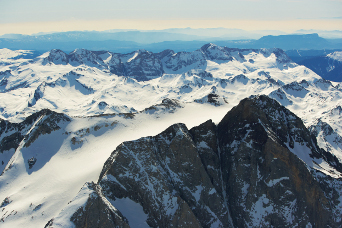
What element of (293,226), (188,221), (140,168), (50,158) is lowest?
(293,226)

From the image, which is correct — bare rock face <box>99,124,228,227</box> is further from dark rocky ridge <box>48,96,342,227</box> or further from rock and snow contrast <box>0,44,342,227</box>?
rock and snow contrast <box>0,44,342,227</box>

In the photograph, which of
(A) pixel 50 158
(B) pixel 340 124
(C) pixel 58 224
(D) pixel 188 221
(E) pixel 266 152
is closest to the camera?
(C) pixel 58 224

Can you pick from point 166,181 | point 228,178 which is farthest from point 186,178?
point 228,178

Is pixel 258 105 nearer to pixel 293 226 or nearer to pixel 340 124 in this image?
pixel 293 226

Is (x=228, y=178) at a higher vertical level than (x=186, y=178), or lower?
lower

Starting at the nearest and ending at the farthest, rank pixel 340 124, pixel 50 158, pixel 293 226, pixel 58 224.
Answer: pixel 58 224, pixel 293 226, pixel 50 158, pixel 340 124

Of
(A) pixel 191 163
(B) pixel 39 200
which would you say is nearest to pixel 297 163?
(A) pixel 191 163

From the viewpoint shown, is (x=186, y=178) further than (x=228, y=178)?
No

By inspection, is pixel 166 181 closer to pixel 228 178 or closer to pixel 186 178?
pixel 186 178

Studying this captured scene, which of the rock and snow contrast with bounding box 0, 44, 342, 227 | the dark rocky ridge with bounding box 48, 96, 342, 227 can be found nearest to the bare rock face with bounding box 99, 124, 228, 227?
the dark rocky ridge with bounding box 48, 96, 342, 227
